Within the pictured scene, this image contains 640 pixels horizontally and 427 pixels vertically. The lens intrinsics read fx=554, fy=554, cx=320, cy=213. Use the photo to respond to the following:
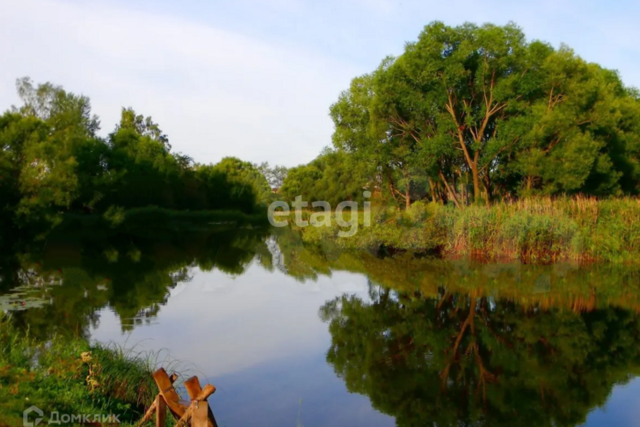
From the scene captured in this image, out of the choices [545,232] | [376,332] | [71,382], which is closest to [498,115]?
[545,232]

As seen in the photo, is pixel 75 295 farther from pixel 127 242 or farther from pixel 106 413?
pixel 127 242

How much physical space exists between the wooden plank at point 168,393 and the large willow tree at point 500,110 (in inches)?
949

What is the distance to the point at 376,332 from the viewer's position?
451 inches

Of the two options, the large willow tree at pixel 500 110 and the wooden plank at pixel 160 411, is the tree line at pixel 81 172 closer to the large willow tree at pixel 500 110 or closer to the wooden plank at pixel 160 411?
the large willow tree at pixel 500 110

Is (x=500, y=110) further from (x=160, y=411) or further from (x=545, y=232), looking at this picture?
(x=160, y=411)


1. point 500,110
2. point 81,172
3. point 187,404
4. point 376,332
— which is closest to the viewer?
point 187,404

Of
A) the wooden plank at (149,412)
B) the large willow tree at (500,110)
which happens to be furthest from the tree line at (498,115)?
the wooden plank at (149,412)

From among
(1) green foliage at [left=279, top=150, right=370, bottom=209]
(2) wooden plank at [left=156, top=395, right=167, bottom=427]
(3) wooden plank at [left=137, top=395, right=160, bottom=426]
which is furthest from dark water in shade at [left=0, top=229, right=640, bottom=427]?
(1) green foliage at [left=279, top=150, right=370, bottom=209]

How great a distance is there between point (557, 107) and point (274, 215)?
45.4 m

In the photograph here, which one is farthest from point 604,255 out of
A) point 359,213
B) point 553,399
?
point 553,399

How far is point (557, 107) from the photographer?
86.8ft

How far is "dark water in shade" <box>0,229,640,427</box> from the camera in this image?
780 cm

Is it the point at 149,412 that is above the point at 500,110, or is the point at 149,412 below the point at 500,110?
below

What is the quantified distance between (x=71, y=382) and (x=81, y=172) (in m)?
36.7
